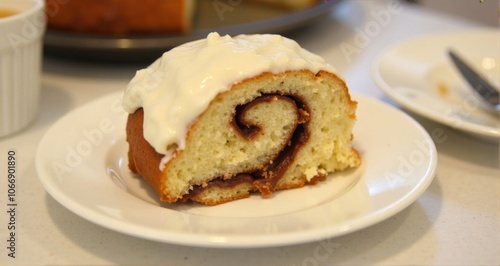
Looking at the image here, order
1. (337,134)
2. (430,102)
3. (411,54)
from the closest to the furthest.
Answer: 1. (337,134)
2. (430,102)
3. (411,54)

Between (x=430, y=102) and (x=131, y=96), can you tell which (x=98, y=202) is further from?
(x=430, y=102)

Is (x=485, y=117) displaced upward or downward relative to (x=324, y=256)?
downward

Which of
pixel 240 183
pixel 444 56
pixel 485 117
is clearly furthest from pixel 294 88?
pixel 444 56

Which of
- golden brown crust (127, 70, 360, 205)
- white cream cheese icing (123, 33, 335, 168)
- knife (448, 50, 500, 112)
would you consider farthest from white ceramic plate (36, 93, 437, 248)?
knife (448, 50, 500, 112)

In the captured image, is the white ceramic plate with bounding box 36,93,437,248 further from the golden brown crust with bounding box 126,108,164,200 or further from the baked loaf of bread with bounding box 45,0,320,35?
the baked loaf of bread with bounding box 45,0,320,35

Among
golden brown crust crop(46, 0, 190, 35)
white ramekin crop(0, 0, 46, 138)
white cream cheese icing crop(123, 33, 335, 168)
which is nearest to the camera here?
white cream cheese icing crop(123, 33, 335, 168)

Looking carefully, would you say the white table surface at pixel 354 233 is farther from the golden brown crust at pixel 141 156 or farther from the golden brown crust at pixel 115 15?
the golden brown crust at pixel 115 15

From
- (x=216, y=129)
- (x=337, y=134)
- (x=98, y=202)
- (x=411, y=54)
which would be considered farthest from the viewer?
(x=411, y=54)
